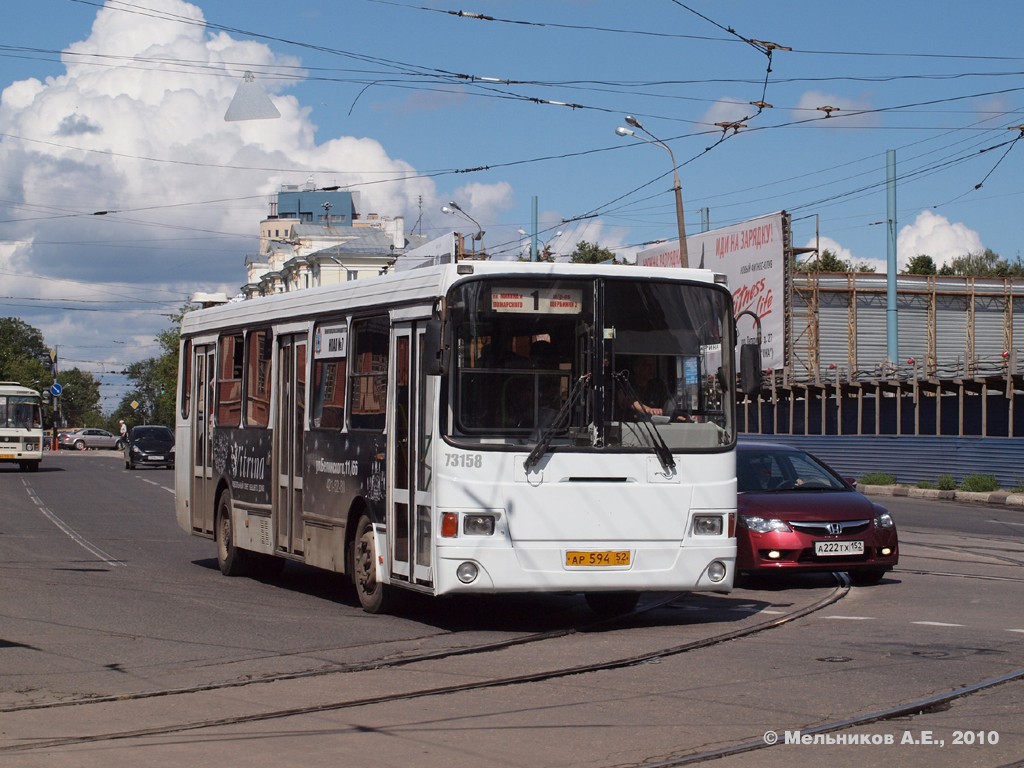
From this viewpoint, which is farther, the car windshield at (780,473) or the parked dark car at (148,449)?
the parked dark car at (148,449)

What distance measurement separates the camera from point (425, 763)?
6629mm

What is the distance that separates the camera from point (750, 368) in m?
→ 11.3

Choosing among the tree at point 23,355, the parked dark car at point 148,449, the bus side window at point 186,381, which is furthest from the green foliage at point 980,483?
the tree at point 23,355

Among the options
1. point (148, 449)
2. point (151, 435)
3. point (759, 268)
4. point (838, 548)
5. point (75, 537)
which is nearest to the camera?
point (838, 548)

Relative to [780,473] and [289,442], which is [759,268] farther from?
[289,442]

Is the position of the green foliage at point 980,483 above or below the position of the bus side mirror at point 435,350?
below

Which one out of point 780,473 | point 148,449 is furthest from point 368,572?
point 148,449

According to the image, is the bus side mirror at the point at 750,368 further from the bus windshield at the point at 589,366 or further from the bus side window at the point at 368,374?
the bus side window at the point at 368,374

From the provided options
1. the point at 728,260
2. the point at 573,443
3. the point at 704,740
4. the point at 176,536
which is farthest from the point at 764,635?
the point at 728,260

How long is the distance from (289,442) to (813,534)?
501 cm

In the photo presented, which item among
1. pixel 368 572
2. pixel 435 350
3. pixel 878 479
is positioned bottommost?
pixel 878 479

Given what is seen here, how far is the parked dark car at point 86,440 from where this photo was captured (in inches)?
4119

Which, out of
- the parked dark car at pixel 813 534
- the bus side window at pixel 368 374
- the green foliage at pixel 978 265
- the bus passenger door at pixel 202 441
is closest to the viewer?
the bus side window at pixel 368 374

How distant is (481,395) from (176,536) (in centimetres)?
1213
